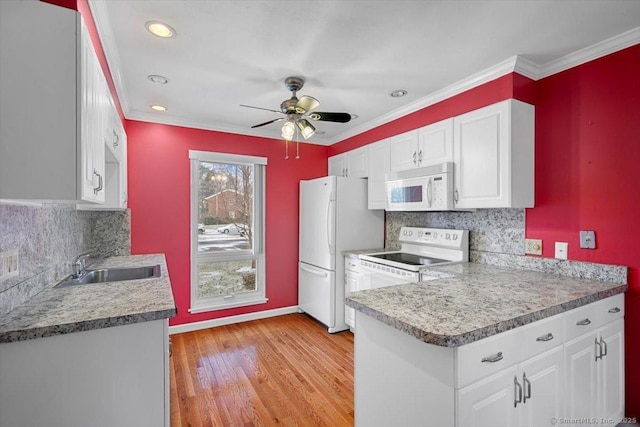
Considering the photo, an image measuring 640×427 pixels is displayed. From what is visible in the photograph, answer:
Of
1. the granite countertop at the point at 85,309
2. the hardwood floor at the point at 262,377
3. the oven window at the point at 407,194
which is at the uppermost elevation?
the oven window at the point at 407,194

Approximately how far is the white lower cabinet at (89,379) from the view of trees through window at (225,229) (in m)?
2.53

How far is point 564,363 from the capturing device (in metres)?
1.54

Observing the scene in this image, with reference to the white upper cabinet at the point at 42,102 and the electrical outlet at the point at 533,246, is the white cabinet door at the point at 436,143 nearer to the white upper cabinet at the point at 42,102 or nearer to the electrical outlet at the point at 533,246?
the electrical outlet at the point at 533,246

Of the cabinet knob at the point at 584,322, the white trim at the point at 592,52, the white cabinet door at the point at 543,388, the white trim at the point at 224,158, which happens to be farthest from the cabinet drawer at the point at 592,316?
the white trim at the point at 224,158

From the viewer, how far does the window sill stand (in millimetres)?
3637

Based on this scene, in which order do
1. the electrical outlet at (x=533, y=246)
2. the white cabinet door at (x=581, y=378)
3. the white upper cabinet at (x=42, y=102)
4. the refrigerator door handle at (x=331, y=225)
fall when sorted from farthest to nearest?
the refrigerator door handle at (x=331, y=225) < the electrical outlet at (x=533, y=246) < the white cabinet door at (x=581, y=378) < the white upper cabinet at (x=42, y=102)

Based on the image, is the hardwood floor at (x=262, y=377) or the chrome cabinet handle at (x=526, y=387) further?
the hardwood floor at (x=262, y=377)

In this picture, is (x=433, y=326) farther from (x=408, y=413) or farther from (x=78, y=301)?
(x=78, y=301)

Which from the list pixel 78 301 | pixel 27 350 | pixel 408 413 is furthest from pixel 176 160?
pixel 408 413

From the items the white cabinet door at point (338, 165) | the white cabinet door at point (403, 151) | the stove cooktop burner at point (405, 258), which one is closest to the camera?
the white cabinet door at point (403, 151)

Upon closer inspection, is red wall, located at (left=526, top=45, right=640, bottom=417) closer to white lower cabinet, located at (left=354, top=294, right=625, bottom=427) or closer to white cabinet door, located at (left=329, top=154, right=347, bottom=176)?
white lower cabinet, located at (left=354, top=294, right=625, bottom=427)

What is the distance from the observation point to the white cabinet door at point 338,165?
406 cm

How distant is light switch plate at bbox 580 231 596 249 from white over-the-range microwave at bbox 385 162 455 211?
856mm

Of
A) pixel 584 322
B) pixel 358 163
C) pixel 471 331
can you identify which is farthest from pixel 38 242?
pixel 358 163
